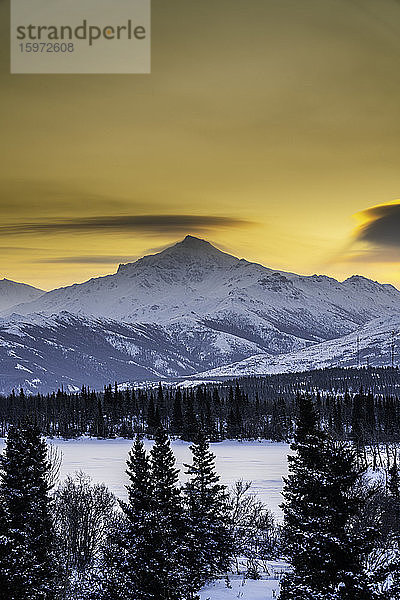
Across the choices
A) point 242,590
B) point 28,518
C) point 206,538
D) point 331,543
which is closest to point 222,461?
point 206,538

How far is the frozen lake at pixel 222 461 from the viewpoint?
10288 cm

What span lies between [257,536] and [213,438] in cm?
12570

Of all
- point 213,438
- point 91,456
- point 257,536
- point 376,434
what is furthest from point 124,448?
point 257,536

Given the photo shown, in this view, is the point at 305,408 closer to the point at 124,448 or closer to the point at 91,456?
the point at 91,456

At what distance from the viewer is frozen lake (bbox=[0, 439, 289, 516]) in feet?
338

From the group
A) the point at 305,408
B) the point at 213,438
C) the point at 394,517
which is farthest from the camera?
the point at 213,438

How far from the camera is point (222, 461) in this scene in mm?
137625

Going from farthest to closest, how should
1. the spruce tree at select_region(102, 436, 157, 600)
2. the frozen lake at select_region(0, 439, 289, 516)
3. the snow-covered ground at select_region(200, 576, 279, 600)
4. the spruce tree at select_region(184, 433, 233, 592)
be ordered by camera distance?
1. the frozen lake at select_region(0, 439, 289, 516)
2. the spruce tree at select_region(184, 433, 233, 592)
3. the snow-covered ground at select_region(200, 576, 279, 600)
4. the spruce tree at select_region(102, 436, 157, 600)

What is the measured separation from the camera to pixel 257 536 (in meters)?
66.8

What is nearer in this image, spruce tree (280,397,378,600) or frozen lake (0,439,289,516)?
spruce tree (280,397,378,600)

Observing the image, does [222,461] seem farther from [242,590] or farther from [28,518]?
[28,518]

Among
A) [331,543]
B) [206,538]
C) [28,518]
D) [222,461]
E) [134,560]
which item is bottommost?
[222,461]

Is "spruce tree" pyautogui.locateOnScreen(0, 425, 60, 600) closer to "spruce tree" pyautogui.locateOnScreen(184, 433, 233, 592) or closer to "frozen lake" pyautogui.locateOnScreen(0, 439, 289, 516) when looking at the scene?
"spruce tree" pyautogui.locateOnScreen(184, 433, 233, 592)

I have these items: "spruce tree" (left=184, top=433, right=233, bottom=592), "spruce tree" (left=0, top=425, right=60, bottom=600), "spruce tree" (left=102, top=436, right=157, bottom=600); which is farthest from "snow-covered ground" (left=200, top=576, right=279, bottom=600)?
"spruce tree" (left=0, top=425, right=60, bottom=600)
